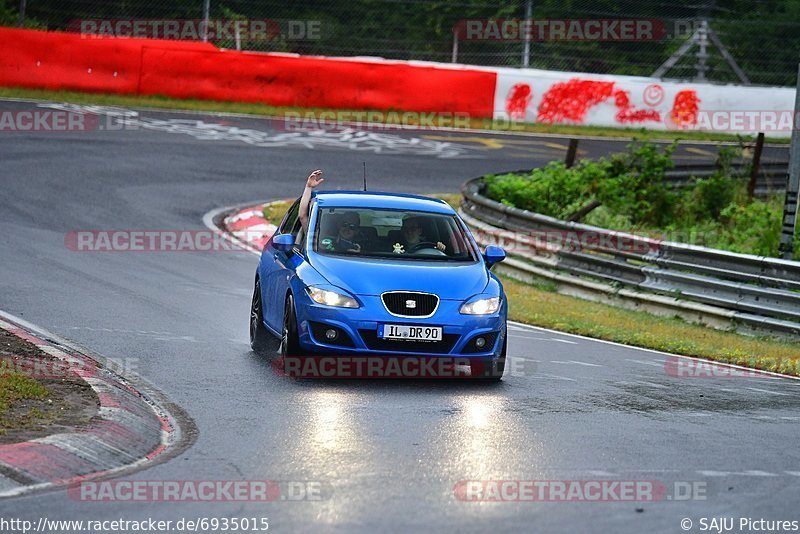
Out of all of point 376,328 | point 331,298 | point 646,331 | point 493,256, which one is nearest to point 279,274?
point 331,298

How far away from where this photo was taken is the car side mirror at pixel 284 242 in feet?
39.4

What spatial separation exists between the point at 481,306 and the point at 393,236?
4.14ft

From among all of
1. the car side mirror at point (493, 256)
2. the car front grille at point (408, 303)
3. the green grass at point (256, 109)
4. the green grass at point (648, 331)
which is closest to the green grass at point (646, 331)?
the green grass at point (648, 331)

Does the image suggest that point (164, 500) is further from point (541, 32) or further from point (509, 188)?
point (541, 32)

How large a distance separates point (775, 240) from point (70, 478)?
14.7 metres

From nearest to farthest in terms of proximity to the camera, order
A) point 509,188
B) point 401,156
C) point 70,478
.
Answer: point 70,478 → point 509,188 → point 401,156

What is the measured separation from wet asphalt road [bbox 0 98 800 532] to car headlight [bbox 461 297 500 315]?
61 centimetres

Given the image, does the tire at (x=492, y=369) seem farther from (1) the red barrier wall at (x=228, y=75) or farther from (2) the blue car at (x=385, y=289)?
(1) the red barrier wall at (x=228, y=75)

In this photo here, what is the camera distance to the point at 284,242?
39.4 ft

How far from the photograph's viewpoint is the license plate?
1094cm

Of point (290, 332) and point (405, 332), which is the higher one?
point (405, 332)

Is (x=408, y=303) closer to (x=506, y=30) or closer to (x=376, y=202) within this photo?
(x=376, y=202)

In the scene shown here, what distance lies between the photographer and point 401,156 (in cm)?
2916

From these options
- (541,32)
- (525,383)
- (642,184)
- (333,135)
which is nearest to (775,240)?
(642,184)
